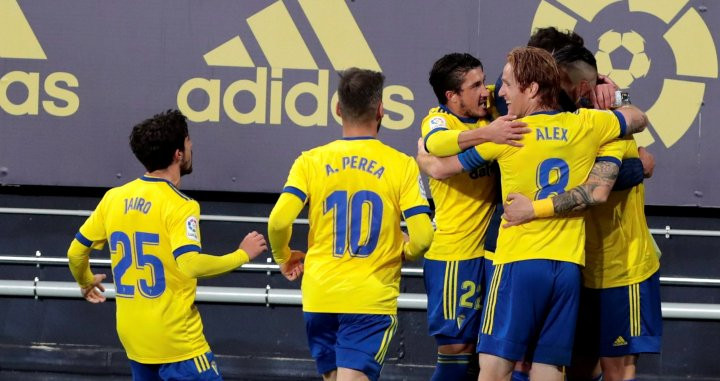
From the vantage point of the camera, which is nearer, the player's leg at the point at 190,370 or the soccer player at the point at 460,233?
the player's leg at the point at 190,370

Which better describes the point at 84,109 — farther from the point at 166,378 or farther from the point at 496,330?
the point at 496,330

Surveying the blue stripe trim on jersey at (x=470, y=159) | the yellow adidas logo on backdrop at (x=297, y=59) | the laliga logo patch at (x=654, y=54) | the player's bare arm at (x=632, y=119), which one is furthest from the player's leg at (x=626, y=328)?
the yellow adidas logo on backdrop at (x=297, y=59)

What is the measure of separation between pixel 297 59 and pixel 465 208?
2205 millimetres

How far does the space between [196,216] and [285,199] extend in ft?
1.35

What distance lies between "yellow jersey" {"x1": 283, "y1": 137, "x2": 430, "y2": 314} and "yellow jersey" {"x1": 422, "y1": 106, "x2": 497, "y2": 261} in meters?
0.69

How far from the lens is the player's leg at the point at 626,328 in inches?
206

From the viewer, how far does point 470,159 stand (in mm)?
4992

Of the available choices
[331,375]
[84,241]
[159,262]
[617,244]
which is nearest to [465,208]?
[617,244]

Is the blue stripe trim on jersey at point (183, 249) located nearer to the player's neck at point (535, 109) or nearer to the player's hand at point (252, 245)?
the player's hand at point (252, 245)

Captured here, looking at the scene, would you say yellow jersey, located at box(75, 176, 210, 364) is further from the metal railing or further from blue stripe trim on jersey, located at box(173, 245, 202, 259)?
the metal railing

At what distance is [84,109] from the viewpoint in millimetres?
7461

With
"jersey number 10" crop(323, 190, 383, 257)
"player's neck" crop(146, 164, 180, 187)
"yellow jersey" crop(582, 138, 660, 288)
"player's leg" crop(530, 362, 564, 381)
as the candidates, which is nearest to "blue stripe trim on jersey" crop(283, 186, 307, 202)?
"jersey number 10" crop(323, 190, 383, 257)

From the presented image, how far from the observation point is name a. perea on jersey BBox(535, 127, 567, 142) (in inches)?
187

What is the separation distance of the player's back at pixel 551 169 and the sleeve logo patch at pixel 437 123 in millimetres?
561
